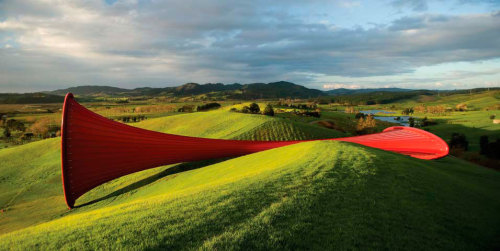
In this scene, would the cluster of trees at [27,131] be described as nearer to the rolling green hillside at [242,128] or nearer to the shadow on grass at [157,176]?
the rolling green hillside at [242,128]

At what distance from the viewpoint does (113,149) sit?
18141mm

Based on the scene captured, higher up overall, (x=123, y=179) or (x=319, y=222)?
(x=319, y=222)

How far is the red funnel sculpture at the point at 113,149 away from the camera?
15429 mm

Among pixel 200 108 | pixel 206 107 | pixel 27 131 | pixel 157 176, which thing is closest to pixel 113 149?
pixel 157 176

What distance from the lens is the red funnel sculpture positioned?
15429 millimetres

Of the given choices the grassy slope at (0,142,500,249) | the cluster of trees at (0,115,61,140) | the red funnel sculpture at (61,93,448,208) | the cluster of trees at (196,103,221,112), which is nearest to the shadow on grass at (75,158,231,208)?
the red funnel sculpture at (61,93,448,208)

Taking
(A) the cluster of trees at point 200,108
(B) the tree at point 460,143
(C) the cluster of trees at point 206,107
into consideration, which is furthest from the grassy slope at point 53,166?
(C) the cluster of trees at point 206,107

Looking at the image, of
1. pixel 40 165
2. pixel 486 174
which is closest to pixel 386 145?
pixel 486 174

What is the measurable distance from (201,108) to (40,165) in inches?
3052

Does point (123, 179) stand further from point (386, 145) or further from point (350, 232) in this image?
point (386, 145)

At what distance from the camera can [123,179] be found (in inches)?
949

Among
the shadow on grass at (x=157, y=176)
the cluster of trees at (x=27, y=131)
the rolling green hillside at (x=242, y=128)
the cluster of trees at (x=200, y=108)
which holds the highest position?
the cluster of trees at (x=200, y=108)

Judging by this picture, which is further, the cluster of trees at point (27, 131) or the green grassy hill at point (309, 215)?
the cluster of trees at point (27, 131)

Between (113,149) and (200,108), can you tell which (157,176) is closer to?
(113,149)
